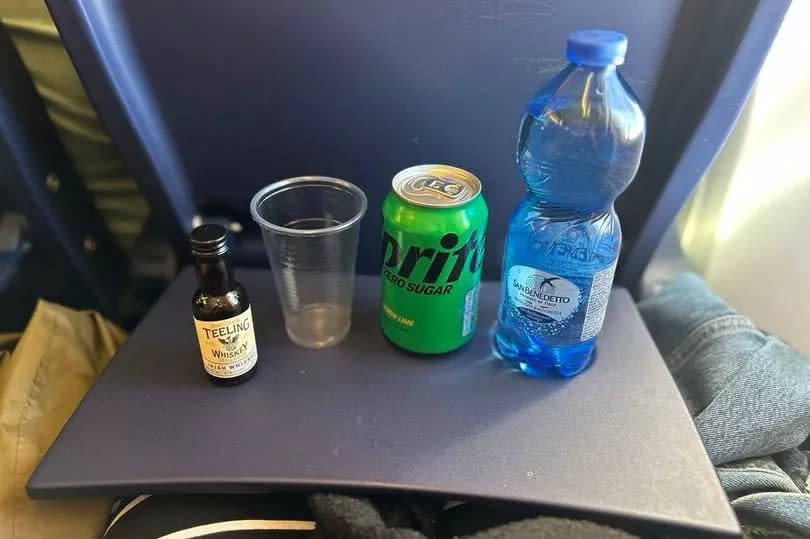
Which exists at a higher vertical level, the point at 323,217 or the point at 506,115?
the point at 506,115

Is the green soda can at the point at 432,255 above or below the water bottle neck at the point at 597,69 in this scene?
below

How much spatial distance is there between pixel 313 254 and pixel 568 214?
0.29m

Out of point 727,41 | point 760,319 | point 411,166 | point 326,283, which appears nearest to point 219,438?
point 326,283

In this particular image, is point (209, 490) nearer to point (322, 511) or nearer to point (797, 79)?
point (322, 511)

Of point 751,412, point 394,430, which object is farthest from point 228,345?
point 751,412

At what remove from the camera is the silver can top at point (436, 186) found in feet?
2.23

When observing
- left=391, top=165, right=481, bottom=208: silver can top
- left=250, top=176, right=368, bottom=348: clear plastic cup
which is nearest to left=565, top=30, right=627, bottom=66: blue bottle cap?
left=391, top=165, right=481, bottom=208: silver can top

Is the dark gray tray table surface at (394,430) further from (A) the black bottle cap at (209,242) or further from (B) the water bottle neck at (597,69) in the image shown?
(B) the water bottle neck at (597,69)

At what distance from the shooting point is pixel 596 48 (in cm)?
58

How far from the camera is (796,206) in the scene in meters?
0.90

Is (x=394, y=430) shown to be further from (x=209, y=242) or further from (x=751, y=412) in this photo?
(x=751, y=412)

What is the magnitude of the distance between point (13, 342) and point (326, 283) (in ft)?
1.36

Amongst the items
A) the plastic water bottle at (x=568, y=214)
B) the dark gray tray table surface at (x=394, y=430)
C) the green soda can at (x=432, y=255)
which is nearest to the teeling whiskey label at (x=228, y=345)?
the dark gray tray table surface at (x=394, y=430)

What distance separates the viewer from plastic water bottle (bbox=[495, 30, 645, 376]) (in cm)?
65
